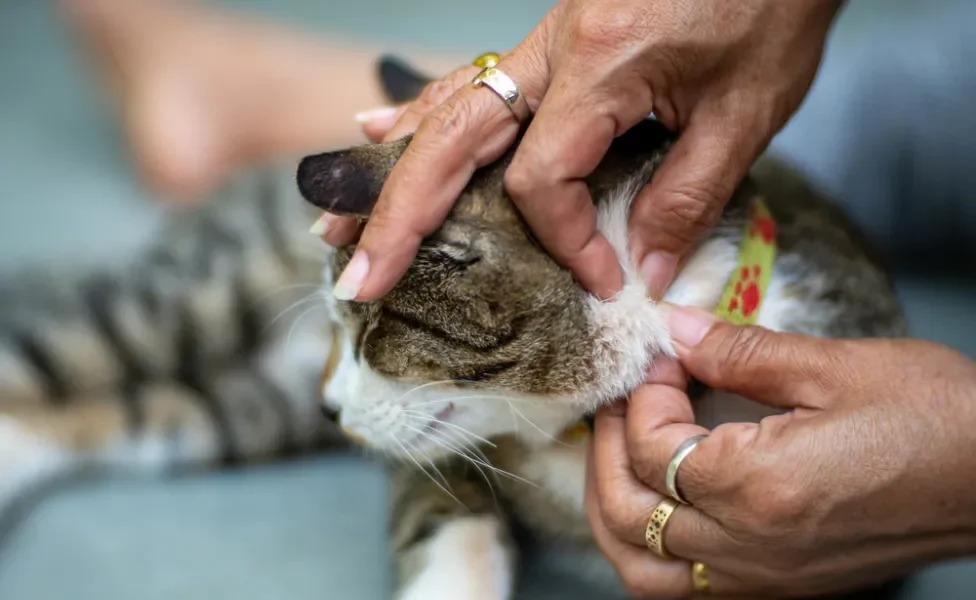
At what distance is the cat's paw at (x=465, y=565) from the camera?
0.90 meters

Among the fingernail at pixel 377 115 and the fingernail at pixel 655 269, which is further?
the fingernail at pixel 377 115

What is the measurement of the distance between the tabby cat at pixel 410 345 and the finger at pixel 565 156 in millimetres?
43

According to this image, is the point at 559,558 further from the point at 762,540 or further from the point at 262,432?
the point at 262,432

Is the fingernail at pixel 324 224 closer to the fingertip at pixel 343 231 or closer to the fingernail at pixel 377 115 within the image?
the fingertip at pixel 343 231

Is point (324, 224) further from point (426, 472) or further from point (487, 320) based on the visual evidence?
point (426, 472)

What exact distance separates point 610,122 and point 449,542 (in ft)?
1.60

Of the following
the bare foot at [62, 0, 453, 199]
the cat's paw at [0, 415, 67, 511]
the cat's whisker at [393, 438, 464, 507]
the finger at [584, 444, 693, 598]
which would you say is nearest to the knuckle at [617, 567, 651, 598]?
the finger at [584, 444, 693, 598]

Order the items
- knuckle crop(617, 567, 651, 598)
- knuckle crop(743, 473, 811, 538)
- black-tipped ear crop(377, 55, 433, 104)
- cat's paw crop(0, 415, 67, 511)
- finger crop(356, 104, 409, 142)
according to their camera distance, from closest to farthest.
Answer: knuckle crop(743, 473, 811, 538) → knuckle crop(617, 567, 651, 598) → finger crop(356, 104, 409, 142) → black-tipped ear crop(377, 55, 433, 104) → cat's paw crop(0, 415, 67, 511)

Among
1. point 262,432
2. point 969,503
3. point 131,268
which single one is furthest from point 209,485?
point 969,503

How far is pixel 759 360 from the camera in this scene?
76 cm

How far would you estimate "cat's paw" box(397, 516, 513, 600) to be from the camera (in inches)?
35.4

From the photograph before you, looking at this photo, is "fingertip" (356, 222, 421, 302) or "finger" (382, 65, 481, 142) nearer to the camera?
"fingertip" (356, 222, 421, 302)

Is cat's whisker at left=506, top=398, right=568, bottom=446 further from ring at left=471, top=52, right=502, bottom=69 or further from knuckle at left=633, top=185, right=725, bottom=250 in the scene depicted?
ring at left=471, top=52, right=502, bottom=69

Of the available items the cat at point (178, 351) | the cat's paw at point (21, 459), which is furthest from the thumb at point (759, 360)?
the cat's paw at point (21, 459)
